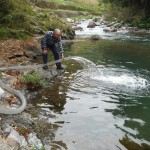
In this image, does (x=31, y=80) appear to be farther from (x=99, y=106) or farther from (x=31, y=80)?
(x=99, y=106)

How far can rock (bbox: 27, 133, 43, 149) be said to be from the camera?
8383 mm

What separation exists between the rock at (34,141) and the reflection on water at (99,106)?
0.47 meters

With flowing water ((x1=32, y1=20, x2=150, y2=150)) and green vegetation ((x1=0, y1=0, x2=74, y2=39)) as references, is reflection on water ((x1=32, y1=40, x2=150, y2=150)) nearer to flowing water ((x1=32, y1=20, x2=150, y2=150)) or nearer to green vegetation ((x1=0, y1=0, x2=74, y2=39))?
flowing water ((x1=32, y1=20, x2=150, y2=150))

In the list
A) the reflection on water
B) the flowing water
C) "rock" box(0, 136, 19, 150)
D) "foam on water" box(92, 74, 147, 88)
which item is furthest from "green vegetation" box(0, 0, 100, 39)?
"rock" box(0, 136, 19, 150)

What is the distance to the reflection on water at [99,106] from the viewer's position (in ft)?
29.9

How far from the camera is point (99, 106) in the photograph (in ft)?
39.0

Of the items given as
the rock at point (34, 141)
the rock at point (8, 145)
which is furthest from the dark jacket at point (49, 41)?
the rock at point (8, 145)

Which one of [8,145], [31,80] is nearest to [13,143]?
[8,145]

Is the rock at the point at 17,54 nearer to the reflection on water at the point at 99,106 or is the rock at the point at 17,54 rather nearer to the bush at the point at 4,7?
the reflection on water at the point at 99,106

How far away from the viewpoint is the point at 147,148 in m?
8.66

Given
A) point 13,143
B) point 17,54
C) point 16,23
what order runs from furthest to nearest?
point 16,23, point 17,54, point 13,143

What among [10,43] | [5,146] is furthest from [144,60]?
[5,146]

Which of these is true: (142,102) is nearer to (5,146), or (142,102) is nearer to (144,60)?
(5,146)

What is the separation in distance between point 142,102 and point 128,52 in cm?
1421
